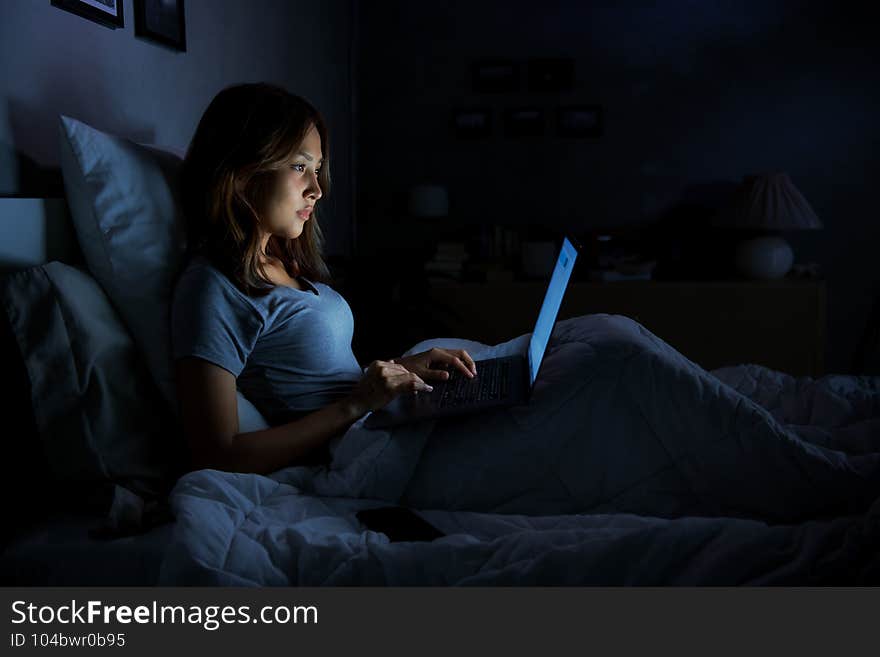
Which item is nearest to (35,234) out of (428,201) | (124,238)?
(124,238)

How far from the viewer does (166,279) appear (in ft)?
4.17

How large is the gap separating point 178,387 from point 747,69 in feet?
10.6

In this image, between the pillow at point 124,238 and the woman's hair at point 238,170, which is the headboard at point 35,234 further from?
the woman's hair at point 238,170

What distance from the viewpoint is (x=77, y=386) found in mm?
1104

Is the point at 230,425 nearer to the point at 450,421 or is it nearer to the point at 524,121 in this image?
the point at 450,421

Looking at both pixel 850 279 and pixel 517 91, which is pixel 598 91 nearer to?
pixel 517 91

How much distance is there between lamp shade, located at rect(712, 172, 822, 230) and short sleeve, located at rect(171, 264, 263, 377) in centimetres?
260

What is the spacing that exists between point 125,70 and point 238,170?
563 mm

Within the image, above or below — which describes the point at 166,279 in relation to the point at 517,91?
below

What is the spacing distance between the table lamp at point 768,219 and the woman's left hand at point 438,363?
2.17 metres

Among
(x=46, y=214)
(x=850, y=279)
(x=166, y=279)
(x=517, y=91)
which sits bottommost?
(x=850, y=279)

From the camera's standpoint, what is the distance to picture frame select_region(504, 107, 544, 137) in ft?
12.1
